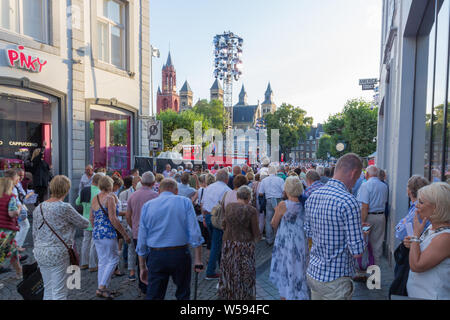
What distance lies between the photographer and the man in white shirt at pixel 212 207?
568cm

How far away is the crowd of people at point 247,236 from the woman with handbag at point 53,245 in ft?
0.04

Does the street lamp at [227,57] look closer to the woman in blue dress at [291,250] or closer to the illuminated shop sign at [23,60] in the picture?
the illuminated shop sign at [23,60]

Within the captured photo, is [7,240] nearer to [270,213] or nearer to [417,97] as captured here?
[270,213]

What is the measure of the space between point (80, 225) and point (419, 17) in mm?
6262

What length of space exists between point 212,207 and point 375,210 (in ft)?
9.82

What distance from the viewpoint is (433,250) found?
2.21m

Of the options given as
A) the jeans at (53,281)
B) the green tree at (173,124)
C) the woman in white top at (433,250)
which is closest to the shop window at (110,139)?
the jeans at (53,281)

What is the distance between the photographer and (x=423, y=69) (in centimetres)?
583

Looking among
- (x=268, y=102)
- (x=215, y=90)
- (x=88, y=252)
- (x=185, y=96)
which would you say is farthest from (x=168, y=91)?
(x=88, y=252)

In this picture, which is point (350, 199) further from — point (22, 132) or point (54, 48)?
point (22, 132)

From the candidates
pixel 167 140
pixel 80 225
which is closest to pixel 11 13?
pixel 80 225

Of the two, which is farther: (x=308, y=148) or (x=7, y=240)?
(x=308, y=148)

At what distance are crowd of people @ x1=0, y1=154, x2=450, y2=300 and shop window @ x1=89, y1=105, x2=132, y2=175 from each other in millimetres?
7146

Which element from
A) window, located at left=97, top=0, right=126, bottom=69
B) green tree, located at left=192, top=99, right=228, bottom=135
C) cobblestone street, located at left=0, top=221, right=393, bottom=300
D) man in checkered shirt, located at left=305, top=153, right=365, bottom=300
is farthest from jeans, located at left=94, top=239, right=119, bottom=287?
green tree, located at left=192, top=99, right=228, bottom=135
